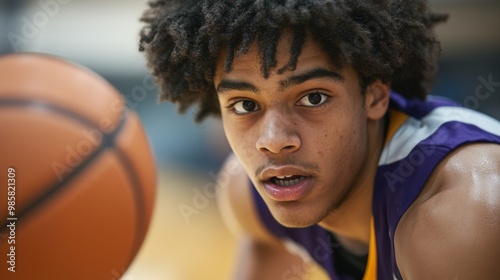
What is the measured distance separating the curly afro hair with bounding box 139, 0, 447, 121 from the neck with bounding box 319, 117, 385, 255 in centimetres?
17

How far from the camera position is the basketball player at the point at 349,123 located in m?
1.24

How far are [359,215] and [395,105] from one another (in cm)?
33

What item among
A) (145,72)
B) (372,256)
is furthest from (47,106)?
(145,72)

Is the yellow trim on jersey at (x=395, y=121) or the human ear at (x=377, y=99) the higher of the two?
the human ear at (x=377, y=99)

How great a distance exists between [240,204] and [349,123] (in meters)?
0.70

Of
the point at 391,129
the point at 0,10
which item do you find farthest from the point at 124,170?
the point at 0,10

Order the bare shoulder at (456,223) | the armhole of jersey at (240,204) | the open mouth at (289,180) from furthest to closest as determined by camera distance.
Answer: the armhole of jersey at (240,204) < the open mouth at (289,180) < the bare shoulder at (456,223)

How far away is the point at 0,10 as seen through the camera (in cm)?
621

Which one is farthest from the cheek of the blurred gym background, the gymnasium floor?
the blurred gym background

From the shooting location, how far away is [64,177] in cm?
150

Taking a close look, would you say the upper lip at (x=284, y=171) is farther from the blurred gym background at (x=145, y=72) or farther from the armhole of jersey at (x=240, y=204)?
the blurred gym background at (x=145, y=72)

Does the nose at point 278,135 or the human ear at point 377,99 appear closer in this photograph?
the nose at point 278,135

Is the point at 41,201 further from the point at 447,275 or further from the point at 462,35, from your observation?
the point at 462,35

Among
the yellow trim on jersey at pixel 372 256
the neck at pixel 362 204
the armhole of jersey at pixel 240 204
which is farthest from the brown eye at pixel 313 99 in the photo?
the armhole of jersey at pixel 240 204
